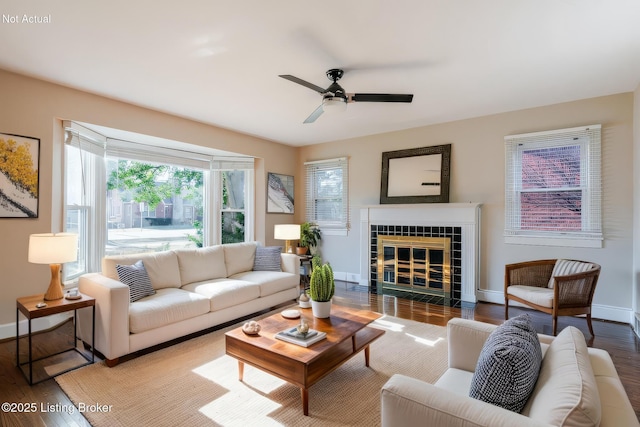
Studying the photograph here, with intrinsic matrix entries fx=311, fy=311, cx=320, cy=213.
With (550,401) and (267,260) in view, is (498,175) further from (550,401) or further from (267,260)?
(550,401)

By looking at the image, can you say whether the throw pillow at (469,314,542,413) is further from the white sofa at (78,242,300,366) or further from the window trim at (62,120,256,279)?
the window trim at (62,120,256,279)

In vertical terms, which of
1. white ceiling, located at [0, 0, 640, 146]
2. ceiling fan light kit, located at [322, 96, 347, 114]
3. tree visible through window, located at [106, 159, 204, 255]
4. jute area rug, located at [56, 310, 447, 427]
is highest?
white ceiling, located at [0, 0, 640, 146]

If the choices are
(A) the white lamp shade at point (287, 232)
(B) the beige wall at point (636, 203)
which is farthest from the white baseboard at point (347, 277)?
(B) the beige wall at point (636, 203)

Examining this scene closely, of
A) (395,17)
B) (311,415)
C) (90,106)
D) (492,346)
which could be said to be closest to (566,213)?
(395,17)

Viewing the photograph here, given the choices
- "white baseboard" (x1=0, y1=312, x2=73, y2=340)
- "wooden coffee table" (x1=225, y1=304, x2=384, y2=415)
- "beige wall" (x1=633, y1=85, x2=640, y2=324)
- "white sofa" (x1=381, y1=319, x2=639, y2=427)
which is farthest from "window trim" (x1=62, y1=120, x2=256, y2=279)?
"beige wall" (x1=633, y1=85, x2=640, y2=324)

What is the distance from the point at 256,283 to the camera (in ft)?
12.3

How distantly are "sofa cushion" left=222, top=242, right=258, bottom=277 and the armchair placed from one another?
3.31 meters

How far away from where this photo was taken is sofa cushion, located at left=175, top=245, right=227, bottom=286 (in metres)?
3.68

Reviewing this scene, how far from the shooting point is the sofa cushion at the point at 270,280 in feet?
12.6

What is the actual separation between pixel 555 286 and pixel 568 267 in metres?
0.63

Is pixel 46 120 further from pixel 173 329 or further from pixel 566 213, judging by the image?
pixel 566 213

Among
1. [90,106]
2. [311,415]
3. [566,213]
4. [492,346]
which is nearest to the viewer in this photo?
[492,346]

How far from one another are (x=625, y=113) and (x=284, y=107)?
4.05 metres

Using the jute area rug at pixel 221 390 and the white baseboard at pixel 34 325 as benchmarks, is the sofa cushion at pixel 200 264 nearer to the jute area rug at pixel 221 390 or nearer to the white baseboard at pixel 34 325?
the jute area rug at pixel 221 390
